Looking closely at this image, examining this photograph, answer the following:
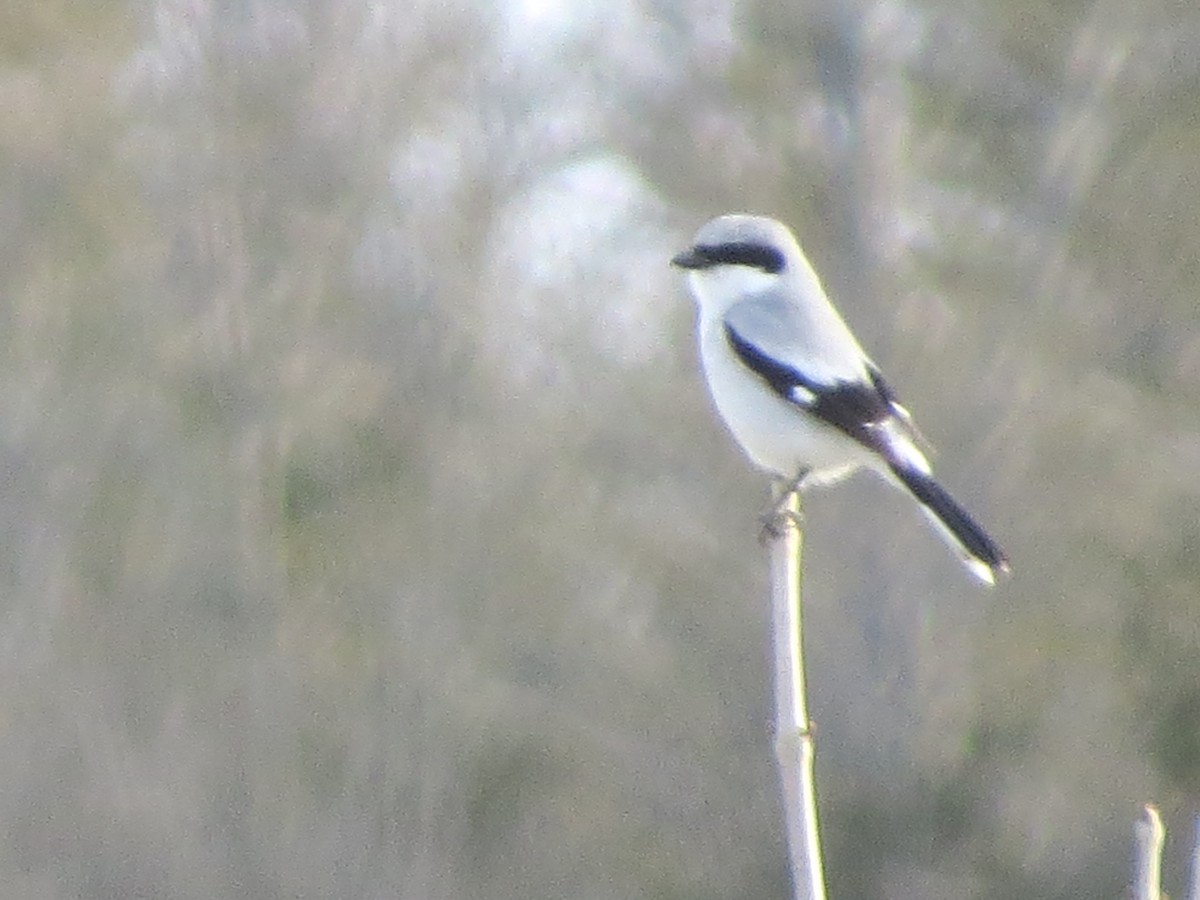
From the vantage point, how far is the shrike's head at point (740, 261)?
4.58 m

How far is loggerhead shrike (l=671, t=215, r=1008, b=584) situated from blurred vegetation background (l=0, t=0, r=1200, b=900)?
613 centimetres

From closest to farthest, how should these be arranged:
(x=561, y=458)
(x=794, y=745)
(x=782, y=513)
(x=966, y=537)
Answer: (x=794, y=745), (x=966, y=537), (x=782, y=513), (x=561, y=458)

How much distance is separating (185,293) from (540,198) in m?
1.94

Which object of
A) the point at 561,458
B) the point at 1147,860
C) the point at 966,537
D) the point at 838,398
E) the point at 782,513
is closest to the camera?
the point at 1147,860

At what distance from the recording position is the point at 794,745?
2.54m

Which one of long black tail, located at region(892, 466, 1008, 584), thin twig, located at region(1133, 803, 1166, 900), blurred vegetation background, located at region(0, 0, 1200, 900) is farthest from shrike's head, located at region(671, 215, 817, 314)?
blurred vegetation background, located at region(0, 0, 1200, 900)

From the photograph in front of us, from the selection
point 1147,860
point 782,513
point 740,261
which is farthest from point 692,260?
point 1147,860

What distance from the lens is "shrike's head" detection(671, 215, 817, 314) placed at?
4.58 m

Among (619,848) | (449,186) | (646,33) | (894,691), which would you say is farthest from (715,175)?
(619,848)

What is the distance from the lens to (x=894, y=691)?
432 inches

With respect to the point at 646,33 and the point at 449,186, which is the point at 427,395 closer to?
the point at 449,186

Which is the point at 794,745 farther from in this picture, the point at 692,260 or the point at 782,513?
the point at 692,260

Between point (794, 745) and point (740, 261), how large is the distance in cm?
222

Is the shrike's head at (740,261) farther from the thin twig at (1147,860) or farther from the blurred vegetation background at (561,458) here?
the blurred vegetation background at (561,458)
